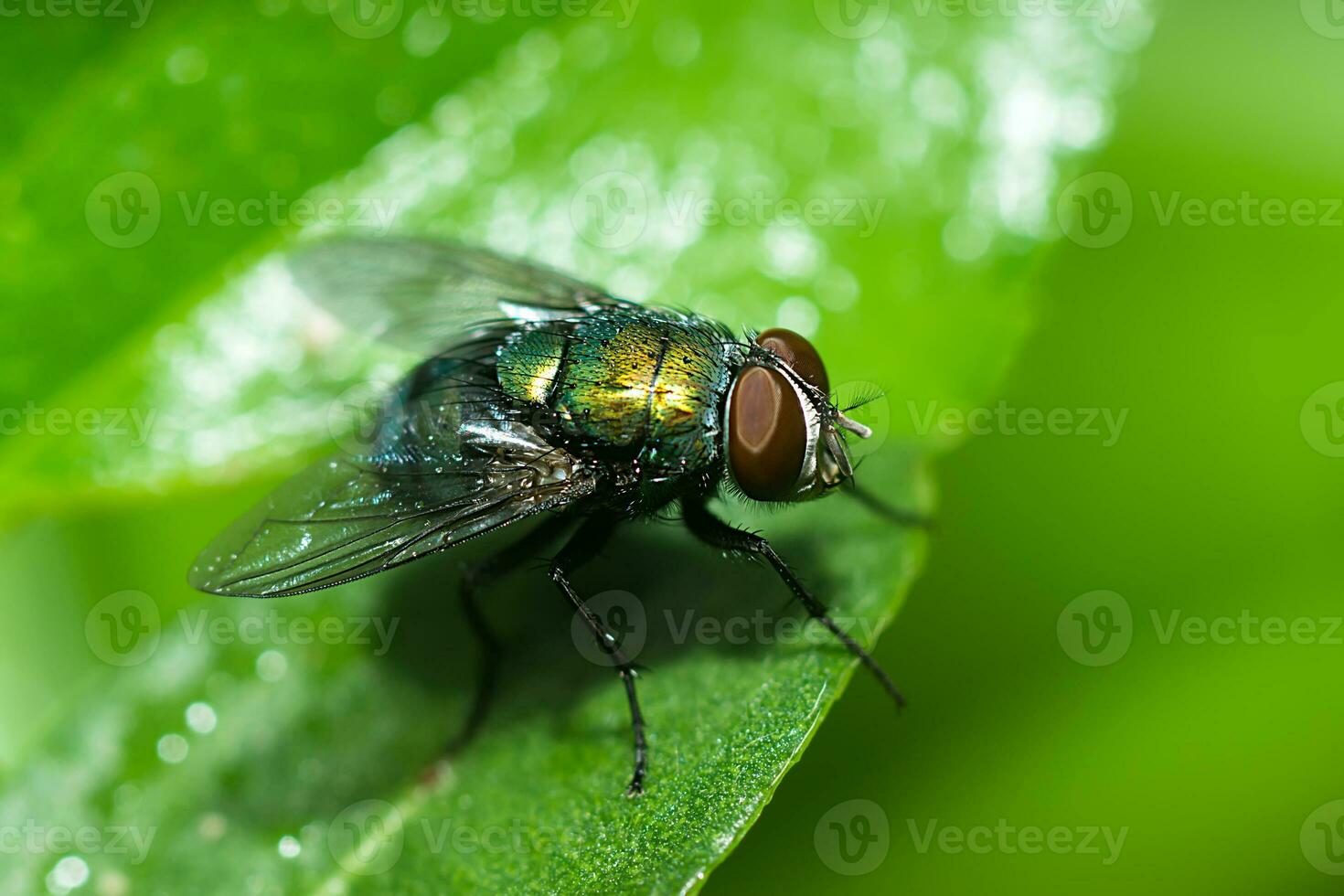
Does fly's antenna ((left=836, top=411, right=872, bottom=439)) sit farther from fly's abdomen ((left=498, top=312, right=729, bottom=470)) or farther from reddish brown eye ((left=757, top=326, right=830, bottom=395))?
fly's abdomen ((left=498, top=312, right=729, bottom=470))

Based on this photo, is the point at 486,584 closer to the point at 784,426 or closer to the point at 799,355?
the point at 784,426

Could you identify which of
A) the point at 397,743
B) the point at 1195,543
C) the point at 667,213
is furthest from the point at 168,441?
the point at 1195,543

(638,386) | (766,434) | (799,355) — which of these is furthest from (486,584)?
(799,355)

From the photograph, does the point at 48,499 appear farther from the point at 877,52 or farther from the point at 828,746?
the point at 877,52

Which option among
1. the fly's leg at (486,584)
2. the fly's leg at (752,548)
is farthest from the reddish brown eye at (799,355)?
the fly's leg at (486,584)

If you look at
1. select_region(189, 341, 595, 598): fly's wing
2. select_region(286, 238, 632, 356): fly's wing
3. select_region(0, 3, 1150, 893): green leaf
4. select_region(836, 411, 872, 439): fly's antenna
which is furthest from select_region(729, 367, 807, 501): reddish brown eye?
select_region(286, 238, 632, 356): fly's wing

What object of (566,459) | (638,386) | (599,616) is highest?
(638,386)

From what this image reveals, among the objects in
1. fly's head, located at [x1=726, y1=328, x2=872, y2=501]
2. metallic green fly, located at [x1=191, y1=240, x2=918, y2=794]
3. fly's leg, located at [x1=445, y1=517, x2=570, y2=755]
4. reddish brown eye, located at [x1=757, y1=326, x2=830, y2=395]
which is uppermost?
reddish brown eye, located at [x1=757, y1=326, x2=830, y2=395]
